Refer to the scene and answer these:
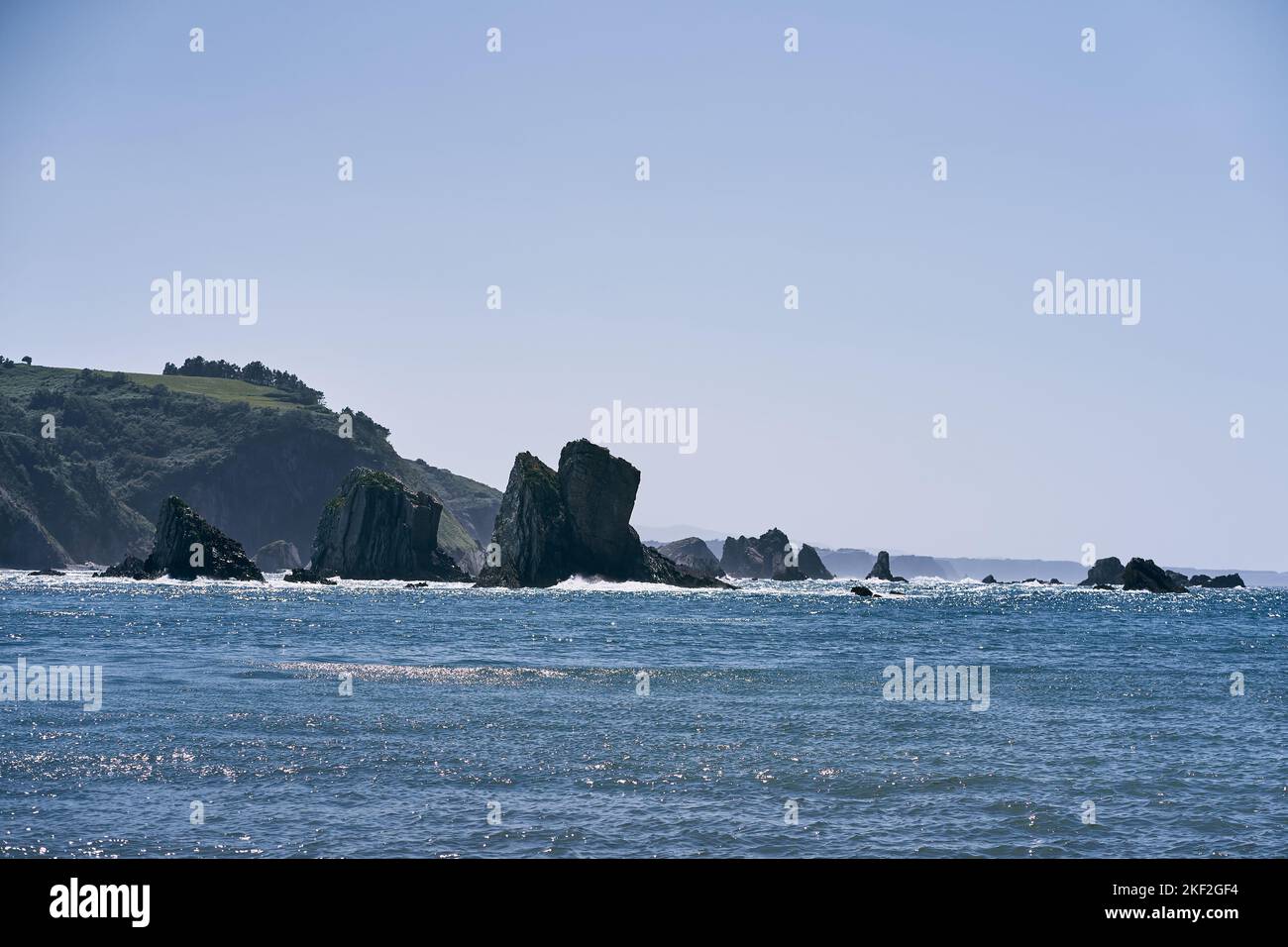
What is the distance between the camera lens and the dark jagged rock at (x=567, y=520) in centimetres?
15738

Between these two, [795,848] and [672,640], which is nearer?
[795,848]

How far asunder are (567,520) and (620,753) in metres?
133

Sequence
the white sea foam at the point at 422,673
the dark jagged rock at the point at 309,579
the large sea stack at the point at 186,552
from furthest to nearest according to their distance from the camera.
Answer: the dark jagged rock at the point at 309,579 < the large sea stack at the point at 186,552 < the white sea foam at the point at 422,673

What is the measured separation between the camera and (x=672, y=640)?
66.8 metres

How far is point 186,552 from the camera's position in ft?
480

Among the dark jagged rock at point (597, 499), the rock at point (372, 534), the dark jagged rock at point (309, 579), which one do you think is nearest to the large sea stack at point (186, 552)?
the dark jagged rock at point (309, 579)

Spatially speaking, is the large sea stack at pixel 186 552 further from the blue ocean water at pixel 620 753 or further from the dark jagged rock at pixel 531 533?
the blue ocean water at pixel 620 753

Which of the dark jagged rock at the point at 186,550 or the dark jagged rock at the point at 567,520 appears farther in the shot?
the dark jagged rock at the point at 567,520

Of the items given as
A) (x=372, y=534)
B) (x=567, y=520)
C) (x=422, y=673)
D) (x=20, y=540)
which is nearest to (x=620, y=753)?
(x=422, y=673)

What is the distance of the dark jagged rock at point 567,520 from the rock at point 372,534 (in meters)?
20.3
